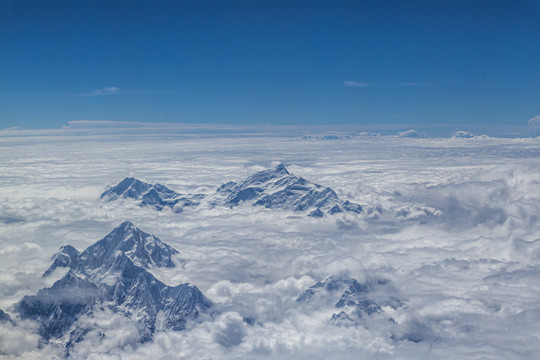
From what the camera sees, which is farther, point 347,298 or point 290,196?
point 290,196

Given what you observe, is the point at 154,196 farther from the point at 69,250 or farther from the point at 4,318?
the point at 4,318

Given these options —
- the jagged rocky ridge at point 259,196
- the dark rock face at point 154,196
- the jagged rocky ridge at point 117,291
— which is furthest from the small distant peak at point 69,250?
the dark rock face at point 154,196

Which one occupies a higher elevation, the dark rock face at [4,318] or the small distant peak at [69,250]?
the dark rock face at [4,318]

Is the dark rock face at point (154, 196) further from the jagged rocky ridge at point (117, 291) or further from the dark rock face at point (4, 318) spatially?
the dark rock face at point (4, 318)

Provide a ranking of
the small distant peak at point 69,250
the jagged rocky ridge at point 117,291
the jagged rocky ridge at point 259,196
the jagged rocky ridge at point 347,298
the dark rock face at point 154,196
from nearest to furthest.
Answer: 1. the jagged rocky ridge at point 117,291
2. the small distant peak at point 69,250
3. the jagged rocky ridge at point 347,298
4. the dark rock face at point 154,196
5. the jagged rocky ridge at point 259,196

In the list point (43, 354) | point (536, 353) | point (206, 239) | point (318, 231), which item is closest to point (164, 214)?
point (206, 239)

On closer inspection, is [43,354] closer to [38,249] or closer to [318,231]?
[38,249]

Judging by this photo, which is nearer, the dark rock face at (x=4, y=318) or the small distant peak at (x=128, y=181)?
the dark rock face at (x=4, y=318)

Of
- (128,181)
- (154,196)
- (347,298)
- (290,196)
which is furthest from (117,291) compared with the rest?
(290,196)
